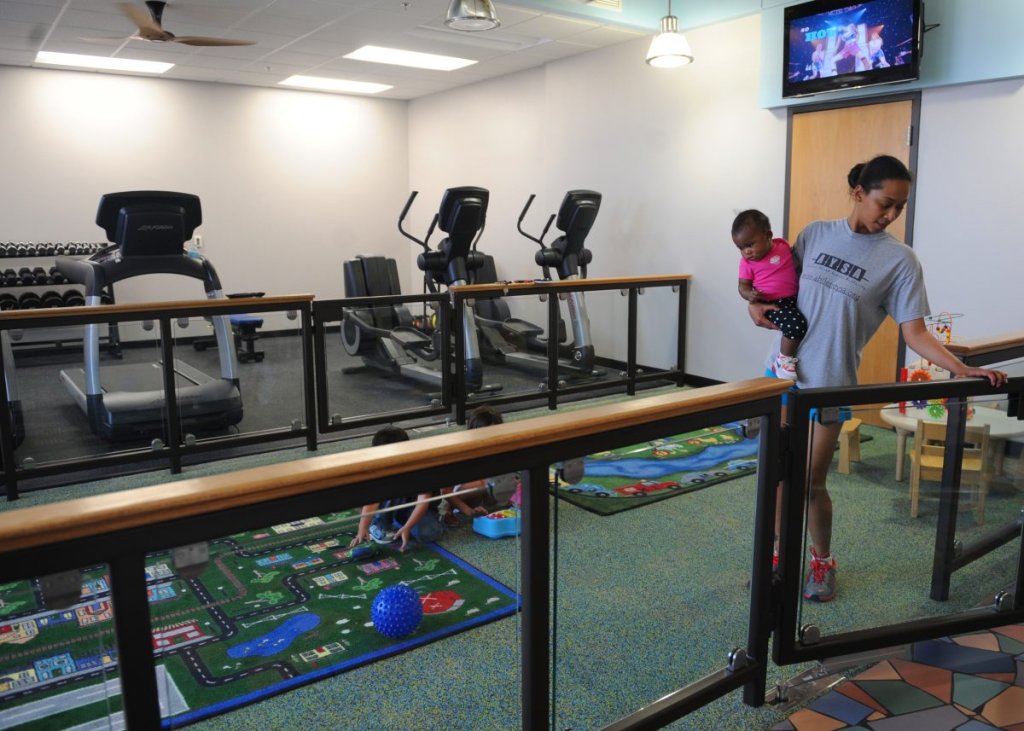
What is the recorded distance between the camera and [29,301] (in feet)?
26.3

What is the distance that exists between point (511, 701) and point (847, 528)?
56.5 inches

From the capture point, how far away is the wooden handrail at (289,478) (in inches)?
44.3

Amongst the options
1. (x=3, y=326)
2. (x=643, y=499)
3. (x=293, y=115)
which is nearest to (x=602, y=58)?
(x=293, y=115)

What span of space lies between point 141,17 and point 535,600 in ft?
19.3

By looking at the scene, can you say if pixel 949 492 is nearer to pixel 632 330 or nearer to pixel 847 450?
pixel 847 450

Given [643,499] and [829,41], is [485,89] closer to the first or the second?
[829,41]

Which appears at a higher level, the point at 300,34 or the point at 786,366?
the point at 300,34

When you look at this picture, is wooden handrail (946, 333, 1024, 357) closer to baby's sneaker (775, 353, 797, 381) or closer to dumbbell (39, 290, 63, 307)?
baby's sneaker (775, 353, 797, 381)

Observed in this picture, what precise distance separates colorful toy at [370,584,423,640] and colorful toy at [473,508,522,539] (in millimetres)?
246

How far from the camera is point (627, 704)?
2145 mm

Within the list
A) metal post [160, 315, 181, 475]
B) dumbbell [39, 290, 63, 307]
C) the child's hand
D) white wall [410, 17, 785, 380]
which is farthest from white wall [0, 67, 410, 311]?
the child's hand

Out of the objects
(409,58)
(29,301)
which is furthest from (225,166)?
(409,58)

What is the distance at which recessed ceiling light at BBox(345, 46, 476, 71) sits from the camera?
307 inches

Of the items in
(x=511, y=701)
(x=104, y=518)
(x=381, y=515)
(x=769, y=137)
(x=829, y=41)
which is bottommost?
(x=511, y=701)
